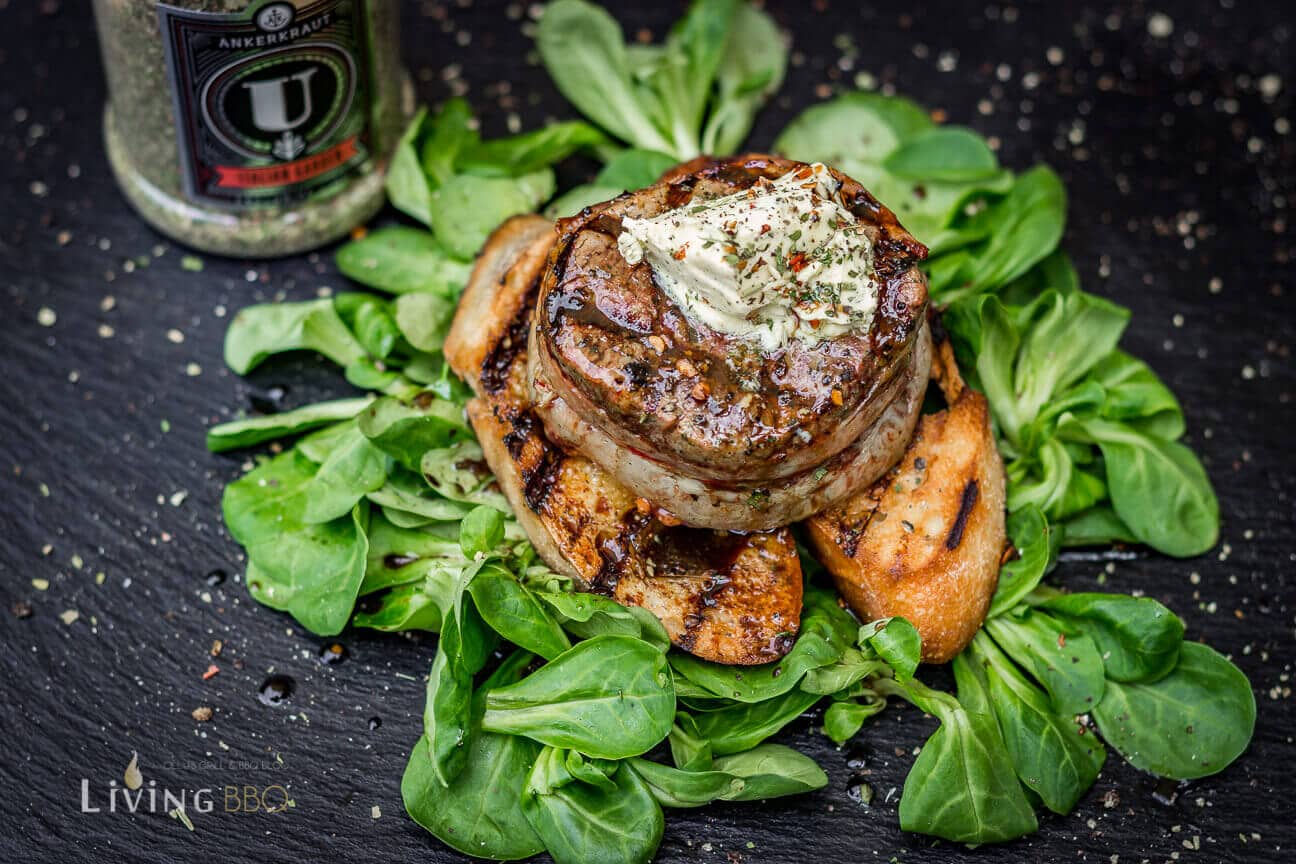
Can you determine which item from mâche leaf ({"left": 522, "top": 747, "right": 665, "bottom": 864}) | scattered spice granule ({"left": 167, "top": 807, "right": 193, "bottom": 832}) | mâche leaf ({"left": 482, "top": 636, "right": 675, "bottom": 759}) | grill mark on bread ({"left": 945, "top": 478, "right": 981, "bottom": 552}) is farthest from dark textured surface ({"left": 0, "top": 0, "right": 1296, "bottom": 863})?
grill mark on bread ({"left": 945, "top": 478, "right": 981, "bottom": 552})

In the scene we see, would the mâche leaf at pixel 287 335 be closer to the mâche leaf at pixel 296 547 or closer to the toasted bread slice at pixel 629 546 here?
the mâche leaf at pixel 296 547

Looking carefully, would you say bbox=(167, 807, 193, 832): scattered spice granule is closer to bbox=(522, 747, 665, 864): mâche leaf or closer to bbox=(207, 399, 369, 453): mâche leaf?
bbox=(522, 747, 665, 864): mâche leaf

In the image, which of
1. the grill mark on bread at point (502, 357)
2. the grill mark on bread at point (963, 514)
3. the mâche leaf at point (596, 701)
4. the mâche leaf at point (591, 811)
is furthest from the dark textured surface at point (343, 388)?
the grill mark on bread at point (502, 357)

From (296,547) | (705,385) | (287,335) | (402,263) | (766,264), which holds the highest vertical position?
(766,264)

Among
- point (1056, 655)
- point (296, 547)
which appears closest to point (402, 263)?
point (296, 547)

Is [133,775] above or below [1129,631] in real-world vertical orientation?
below

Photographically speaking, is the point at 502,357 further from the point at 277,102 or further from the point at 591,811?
the point at 591,811
